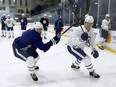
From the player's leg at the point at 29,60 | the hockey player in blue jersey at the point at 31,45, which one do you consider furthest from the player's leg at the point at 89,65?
the player's leg at the point at 29,60

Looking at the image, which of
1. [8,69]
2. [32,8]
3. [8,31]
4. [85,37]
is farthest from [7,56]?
[32,8]

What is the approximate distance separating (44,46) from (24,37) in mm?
370

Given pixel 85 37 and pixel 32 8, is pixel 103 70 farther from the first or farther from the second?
pixel 32 8

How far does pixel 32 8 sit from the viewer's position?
33438mm

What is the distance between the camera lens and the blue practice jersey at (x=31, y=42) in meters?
3.39

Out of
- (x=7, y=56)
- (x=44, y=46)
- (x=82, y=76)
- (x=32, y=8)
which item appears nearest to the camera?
(x=44, y=46)

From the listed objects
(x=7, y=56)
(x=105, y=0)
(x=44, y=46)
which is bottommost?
(x=7, y=56)

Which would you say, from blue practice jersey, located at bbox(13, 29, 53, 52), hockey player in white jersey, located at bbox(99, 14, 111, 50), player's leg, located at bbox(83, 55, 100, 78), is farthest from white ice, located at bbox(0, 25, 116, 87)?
hockey player in white jersey, located at bbox(99, 14, 111, 50)

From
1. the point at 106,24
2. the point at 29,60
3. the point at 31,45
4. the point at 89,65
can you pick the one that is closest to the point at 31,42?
the point at 31,45

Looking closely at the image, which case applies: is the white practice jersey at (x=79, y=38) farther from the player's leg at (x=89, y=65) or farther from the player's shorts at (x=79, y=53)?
the player's leg at (x=89, y=65)

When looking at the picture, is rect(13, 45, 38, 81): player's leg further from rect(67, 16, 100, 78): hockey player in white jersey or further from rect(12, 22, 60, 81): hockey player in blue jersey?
rect(67, 16, 100, 78): hockey player in white jersey

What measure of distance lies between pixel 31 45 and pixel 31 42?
14 cm

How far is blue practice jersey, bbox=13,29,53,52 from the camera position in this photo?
11.1 feet

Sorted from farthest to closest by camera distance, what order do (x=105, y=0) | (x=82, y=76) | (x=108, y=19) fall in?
(x=105, y=0)
(x=108, y=19)
(x=82, y=76)
